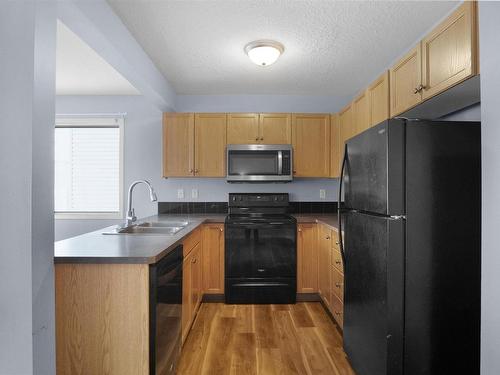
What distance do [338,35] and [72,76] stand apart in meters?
2.60

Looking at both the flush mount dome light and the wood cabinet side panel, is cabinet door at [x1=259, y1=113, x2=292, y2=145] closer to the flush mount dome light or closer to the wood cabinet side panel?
the flush mount dome light

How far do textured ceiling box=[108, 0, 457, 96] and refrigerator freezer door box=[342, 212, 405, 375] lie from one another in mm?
1405

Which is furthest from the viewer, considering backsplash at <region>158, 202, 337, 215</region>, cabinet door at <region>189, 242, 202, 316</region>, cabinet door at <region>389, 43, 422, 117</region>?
backsplash at <region>158, 202, 337, 215</region>

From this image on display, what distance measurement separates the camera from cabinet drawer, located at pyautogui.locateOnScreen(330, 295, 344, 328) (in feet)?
7.48

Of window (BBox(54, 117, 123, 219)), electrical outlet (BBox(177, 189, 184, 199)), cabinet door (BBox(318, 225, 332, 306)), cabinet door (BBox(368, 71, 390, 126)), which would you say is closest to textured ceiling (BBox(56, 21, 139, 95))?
window (BBox(54, 117, 123, 219))

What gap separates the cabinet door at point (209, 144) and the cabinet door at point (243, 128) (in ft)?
0.31

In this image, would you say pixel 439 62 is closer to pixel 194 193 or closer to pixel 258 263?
pixel 258 263

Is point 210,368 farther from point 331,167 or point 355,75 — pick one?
point 355,75

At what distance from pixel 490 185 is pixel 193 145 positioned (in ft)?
9.12

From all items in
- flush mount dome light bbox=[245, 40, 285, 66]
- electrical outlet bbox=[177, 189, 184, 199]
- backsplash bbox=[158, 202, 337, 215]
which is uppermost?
flush mount dome light bbox=[245, 40, 285, 66]

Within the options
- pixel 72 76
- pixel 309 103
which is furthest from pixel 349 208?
pixel 72 76

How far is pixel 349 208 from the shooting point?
76.0 inches

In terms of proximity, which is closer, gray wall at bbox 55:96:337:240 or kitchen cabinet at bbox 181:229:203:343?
kitchen cabinet at bbox 181:229:203:343

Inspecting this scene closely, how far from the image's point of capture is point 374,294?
155 cm
